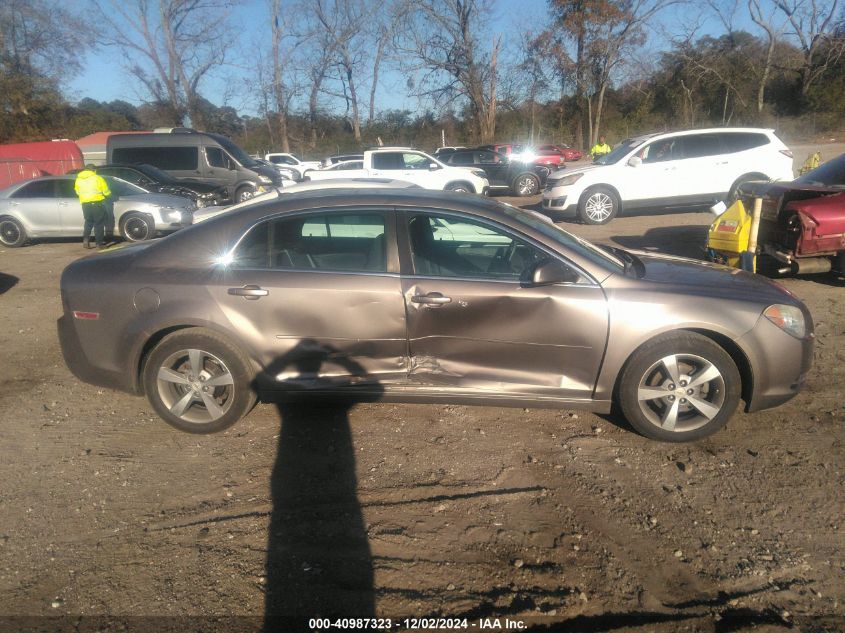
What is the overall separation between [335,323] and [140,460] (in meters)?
1.47

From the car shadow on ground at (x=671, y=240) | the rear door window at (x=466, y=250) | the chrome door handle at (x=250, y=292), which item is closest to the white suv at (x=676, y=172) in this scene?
the car shadow on ground at (x=671, y=240)

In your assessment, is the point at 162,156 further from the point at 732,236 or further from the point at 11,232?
the point at 732,236

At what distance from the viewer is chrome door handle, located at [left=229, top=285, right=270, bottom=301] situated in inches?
147

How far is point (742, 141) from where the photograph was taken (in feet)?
41.4

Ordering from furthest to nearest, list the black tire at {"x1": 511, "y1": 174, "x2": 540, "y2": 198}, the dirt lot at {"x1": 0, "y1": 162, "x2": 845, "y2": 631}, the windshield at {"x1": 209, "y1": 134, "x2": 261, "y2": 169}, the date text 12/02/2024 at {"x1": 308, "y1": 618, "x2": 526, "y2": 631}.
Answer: the black tire at {"x1": 511, "y1": 174, "x2": 540, "y2": 198}, the windshield at {"x1": 209, "y1": 134, "x2": 261, "y2": 169}, the dirt lot at {"x1": 0, "y1": 162, "x2": 845, "y2": 631}, the date text 12/02/2024 at {"x1": 308, "y1": 618, "x2": 526, "y2": 631}

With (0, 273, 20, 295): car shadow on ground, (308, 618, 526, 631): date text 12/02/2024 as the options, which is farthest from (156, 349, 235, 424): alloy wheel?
(0, 273, 20, 295): car shadow on ground

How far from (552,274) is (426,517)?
157 cm

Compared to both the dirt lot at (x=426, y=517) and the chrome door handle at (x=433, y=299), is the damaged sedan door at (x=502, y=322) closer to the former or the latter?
the chrome door handle at (x=433, y=299)

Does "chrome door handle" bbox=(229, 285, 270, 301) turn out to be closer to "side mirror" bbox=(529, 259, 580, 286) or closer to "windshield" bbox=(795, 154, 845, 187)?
"side mirror" bbox=(529, 259, 580, 286)

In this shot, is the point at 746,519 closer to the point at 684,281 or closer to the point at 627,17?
the point at 684,281

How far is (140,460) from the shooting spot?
371 cm

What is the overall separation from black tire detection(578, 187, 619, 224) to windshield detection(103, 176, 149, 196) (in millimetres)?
9540

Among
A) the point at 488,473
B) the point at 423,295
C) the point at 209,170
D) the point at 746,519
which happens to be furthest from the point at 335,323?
the point at 209,170

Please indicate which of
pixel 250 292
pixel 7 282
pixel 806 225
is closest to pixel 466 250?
pixel 250 292
